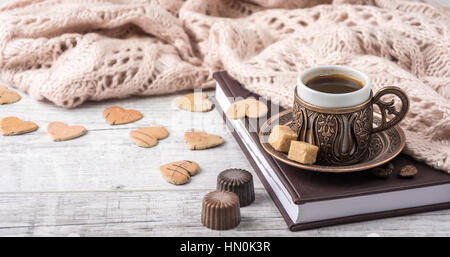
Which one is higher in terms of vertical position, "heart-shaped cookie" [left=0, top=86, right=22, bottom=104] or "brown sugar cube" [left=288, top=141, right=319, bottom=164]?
"brown sugar cube" [left=288, top=141, right=319, bottom=164]

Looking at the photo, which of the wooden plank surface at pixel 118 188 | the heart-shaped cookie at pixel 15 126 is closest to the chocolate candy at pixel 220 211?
the wooden plank surface at pixel 118 188

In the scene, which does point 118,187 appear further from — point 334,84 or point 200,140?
point 334,84

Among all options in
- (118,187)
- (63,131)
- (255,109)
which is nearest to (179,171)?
(118,187)

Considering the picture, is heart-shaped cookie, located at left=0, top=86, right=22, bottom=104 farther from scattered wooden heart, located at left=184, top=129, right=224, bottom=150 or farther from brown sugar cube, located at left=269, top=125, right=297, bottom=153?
brown sugar cube, located at left=269, top=125, right=297, bottom=153

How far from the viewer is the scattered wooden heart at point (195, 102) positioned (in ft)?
4.51

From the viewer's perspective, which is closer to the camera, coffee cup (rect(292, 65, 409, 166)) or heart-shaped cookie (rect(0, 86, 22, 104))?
coffee cup (rect(292, 65, 409, 166))

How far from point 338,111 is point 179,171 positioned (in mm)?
350

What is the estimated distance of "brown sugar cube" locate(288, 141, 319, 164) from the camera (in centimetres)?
95

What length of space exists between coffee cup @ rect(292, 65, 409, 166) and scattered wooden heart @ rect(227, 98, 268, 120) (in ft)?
0.57

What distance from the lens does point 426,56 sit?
1.34 metres

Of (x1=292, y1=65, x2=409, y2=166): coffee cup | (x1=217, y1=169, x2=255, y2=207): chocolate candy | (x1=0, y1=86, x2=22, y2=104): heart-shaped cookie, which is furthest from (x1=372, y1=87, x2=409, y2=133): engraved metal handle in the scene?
(x1=0, y1=86, x2=22, y2=104): heart-shaped cookie

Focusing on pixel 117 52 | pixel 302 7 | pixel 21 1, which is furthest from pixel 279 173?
pixel 21 1

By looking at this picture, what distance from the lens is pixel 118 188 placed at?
3.50 feet

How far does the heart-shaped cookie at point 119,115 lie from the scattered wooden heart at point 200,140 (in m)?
0.15
